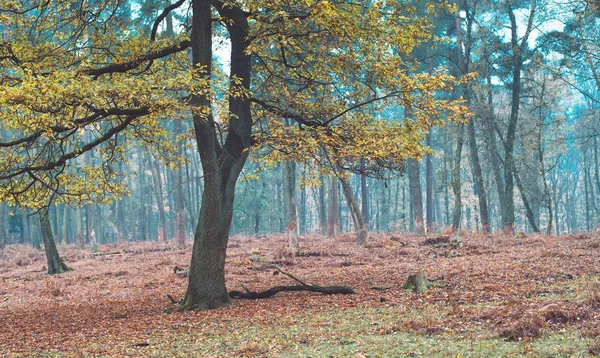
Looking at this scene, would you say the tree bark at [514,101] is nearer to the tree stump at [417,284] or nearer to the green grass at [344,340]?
the tree stump at [417,284]

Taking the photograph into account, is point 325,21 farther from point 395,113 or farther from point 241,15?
point 395,113

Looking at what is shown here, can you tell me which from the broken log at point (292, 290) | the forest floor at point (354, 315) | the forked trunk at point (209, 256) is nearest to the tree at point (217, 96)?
the forked trunk at point (209, 256)

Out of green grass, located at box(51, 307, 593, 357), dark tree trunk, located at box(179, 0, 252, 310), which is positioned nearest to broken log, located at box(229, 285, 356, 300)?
dark tree trunk, located at box(179, 0, 252, 310)

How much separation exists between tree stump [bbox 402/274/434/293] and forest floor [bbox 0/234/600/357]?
0.73 ft

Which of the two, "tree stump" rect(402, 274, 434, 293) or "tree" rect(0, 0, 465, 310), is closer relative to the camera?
"tree" rect(0, 0, 465, 310)

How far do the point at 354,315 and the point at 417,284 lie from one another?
222 cm

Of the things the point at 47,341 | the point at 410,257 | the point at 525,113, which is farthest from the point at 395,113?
the point at 47,341

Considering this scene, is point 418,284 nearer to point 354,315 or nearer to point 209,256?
point 354,315

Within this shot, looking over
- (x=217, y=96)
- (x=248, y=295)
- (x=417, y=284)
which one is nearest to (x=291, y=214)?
(x=248, y=295)

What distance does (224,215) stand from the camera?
36.5ft

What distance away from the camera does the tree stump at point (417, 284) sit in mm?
10367

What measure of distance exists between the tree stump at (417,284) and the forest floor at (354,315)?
22 centimetres

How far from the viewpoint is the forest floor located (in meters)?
6.34

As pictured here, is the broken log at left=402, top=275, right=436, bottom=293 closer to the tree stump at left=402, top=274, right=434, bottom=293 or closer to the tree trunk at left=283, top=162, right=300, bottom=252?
the tree stump at left=402, top=274, right=434, bottom=293
